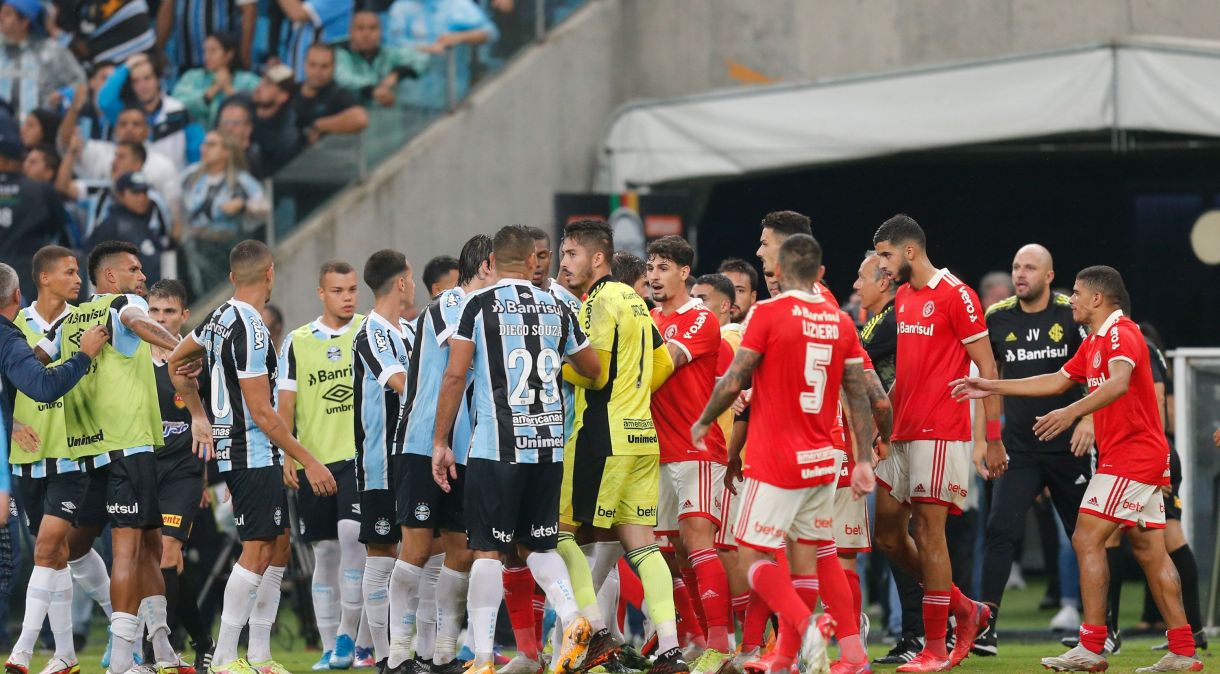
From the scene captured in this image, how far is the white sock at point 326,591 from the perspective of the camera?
11820 millimetres

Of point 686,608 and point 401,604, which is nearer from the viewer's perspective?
point 401,604

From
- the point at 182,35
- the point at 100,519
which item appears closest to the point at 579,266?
the point at 100,519

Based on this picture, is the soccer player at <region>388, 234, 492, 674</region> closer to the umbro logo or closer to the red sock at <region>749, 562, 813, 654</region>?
the umbro logo

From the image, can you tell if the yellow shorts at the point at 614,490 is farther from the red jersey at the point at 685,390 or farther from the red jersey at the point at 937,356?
the red jersey at the point at 937,356

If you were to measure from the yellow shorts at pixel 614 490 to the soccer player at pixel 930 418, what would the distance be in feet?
5.13

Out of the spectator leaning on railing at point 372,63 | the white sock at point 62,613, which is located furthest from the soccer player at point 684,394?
the spectator leaning on railing at point 372,63

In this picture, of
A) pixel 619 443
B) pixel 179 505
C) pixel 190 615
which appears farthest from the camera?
pixel 190 615

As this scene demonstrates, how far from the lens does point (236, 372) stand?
989cm

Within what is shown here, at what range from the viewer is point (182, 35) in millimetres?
18125

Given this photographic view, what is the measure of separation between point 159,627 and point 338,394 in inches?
81.9

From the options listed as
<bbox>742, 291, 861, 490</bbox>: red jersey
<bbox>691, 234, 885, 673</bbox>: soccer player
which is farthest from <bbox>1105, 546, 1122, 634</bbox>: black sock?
<bbox>742, 291, 861, 490</bbox>: red jersey

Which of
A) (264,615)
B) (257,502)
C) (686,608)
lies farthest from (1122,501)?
(264,615)

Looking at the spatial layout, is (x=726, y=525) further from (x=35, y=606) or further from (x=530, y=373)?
(x=35, y=606)

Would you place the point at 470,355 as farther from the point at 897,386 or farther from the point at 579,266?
the point at 897,386
